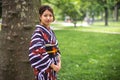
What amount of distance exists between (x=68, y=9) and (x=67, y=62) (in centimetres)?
2368

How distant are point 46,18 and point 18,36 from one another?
1.38m

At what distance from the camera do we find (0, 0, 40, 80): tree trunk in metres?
5.79

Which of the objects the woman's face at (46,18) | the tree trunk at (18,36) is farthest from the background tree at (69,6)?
the woman's face at (46,18)

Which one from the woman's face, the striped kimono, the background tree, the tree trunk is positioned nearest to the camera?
the striped kimono

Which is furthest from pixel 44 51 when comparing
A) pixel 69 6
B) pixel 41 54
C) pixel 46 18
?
pixel 69 6

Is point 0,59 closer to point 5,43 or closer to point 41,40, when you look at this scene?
point 5,43

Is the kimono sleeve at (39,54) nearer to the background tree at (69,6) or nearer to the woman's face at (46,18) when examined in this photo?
the woman's face at (46,18)

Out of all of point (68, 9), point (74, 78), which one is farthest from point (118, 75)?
point (68, 9)

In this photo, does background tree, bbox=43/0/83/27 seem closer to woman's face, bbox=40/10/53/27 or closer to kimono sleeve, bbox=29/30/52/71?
woman's face, bbox=40/10/53/27

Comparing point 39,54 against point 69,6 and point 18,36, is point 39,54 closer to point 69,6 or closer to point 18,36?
point 18,36

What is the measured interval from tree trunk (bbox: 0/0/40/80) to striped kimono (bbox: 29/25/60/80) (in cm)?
136

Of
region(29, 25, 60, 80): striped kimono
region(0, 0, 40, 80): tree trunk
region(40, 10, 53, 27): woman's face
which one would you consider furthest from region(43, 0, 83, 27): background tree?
region(29, 25, 60, 80): striped kimono

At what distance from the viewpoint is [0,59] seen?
6.00 meters

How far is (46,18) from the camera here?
4.52 meters
